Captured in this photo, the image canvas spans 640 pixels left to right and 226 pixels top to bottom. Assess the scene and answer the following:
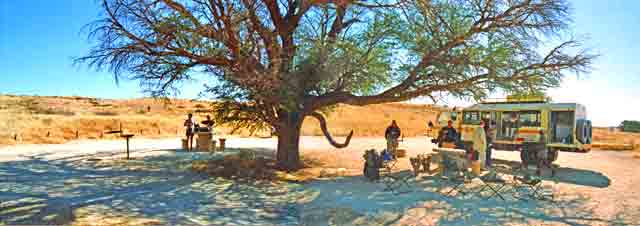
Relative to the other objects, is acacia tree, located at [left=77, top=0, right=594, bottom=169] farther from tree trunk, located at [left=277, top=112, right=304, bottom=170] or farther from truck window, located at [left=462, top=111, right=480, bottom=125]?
truck window, located at [left=462, top=111, right=480, bottom=125]

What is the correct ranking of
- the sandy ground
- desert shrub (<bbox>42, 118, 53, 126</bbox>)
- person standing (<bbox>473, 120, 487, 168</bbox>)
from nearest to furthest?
the sandy ground → person standing (<bbox>473, 120, 487, 168</bbox>) → desert shrub (<bbox>42, 118, 53, 126</bbox>)

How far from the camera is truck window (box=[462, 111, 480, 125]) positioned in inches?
707

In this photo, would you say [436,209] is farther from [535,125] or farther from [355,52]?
[535,125]

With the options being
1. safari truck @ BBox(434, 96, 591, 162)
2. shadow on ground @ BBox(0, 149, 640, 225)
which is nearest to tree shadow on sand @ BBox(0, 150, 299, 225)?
shadow on ground @ BBox(0, 149, 640, 225)

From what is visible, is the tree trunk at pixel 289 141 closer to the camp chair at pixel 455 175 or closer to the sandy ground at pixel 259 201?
the sandy ground at pixel 259 201

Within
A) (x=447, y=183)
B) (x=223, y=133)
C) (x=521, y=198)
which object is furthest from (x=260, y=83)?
(x=223, y=133)

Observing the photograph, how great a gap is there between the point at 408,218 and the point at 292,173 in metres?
5.83

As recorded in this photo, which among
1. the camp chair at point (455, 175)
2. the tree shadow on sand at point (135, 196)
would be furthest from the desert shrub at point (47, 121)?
the camp chair at point (455, 175)

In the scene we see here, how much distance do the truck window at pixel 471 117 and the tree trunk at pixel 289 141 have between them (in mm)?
9144

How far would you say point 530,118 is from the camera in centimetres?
1620

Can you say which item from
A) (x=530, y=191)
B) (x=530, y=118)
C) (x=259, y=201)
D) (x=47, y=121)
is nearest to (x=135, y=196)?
(x=259, y=201)

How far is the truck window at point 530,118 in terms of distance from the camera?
15938 millimetres

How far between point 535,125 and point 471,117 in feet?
9.57

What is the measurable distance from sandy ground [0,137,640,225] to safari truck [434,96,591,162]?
2.81 meters
